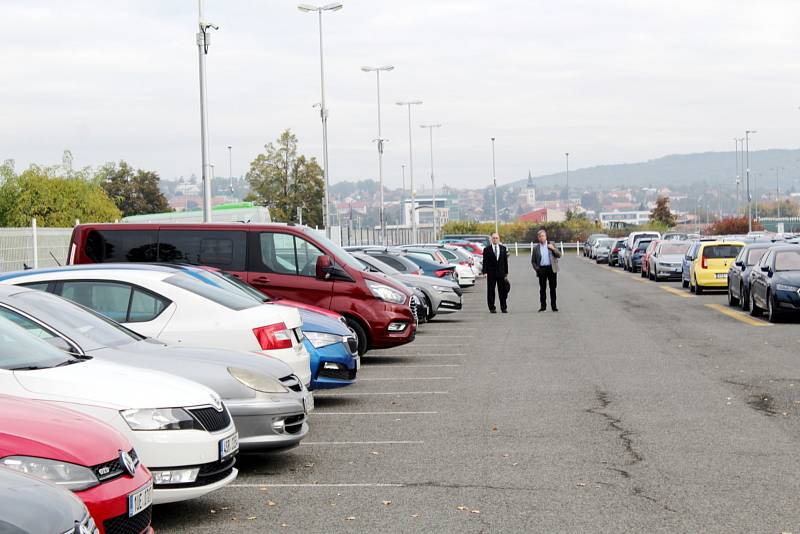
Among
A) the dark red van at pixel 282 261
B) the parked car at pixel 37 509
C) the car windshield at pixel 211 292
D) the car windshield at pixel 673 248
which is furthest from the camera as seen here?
the car windshield at pixel 673 248

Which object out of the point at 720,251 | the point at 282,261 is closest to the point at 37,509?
the point at 282,261

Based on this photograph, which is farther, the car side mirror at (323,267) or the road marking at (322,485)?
the car side mirror at (323,267)

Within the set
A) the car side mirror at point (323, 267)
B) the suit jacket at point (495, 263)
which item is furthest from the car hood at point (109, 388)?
the suit jacket at point (495, 263)

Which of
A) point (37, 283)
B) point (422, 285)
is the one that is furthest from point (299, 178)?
point (37, 283)

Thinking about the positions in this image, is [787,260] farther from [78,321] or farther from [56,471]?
[56,471]

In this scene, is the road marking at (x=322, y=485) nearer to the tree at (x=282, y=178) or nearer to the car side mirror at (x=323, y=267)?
the car side mirror at (x=323, y=267)

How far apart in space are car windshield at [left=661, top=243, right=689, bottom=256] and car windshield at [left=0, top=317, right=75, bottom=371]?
1569 inches

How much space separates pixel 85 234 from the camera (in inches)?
673

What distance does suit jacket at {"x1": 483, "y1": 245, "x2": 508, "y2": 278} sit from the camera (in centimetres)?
2817

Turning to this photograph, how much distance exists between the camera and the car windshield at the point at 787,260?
77.9ft

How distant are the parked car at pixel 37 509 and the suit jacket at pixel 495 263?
2373 cm

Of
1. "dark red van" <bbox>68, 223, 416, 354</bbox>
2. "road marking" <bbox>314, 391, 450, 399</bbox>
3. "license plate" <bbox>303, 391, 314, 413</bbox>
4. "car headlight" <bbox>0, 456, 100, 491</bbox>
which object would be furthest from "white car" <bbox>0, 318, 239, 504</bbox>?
"dark red van" <bbox>68, 223, 416, 354</bbox>

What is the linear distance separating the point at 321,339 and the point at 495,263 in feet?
52.5

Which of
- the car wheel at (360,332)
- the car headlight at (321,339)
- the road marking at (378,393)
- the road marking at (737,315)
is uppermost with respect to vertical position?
the car headlight at (321,339)
